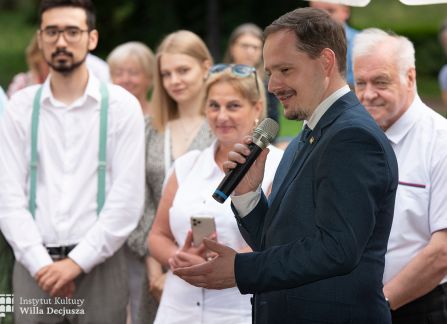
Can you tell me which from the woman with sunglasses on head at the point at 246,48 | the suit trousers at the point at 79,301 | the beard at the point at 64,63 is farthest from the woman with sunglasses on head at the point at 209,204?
the woman with sunglasses on head at the point at 246,48

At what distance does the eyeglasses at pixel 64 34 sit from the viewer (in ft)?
18.9

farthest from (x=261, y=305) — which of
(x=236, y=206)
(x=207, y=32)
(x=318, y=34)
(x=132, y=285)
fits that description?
(x=207, y=32)

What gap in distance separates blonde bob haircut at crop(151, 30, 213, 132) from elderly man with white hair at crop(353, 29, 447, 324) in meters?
1.79

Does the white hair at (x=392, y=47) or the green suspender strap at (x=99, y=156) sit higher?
the white hair at (x=392, y=47)

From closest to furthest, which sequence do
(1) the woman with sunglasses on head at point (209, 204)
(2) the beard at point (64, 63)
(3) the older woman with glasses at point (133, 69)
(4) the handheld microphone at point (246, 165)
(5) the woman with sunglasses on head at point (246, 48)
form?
(4) the handheld microphone at point (246, 165)
(1) the woman with sunglasses on head at point (209, 204)
(2) the beard at point (64, 63)
(3) the older woman with glasses at point (133, 69)
(5) the woman with sunglasses on head at point (246, 48)

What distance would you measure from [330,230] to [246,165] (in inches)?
19.9

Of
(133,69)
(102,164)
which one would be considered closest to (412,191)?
(102,164)

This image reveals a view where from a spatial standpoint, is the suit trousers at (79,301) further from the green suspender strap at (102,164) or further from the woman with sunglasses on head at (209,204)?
the woman with sunglasses on head at (209,204)

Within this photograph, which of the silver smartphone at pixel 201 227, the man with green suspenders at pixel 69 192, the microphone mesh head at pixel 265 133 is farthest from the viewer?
the man with green suspenders at pixel 69 192

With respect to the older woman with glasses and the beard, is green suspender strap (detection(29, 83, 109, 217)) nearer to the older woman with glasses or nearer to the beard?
the beard

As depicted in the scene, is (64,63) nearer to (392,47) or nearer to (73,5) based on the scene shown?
(73,5)

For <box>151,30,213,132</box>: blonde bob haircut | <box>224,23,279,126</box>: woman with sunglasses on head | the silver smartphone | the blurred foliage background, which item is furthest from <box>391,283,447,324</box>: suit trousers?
the blurred foliage background

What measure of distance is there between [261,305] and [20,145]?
8.05ft

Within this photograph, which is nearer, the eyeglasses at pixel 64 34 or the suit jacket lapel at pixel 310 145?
the suit jacket lapel at pixel 310 145
